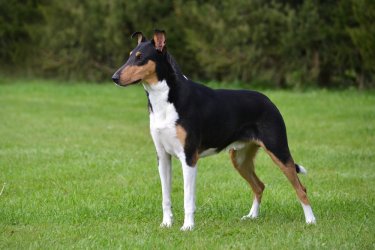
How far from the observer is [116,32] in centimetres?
3322

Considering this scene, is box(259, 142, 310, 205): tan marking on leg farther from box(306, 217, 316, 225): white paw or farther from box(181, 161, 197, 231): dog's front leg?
box(181, 161, 197, 231): dog's front leg

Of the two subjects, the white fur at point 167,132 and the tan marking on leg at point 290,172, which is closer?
the white fur at point 167,132

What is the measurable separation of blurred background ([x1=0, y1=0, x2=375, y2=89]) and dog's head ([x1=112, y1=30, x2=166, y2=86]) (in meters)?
18.2

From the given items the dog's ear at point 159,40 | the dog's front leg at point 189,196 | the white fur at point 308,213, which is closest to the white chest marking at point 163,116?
the dog's front leg at point 189,196

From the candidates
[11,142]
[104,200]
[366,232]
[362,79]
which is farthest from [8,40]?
[366,232]

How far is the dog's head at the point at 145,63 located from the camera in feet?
24.4

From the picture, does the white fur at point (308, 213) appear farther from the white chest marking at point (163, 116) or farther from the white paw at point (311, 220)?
the white chest marking at point (163, 116)

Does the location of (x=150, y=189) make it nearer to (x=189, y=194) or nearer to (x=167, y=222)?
(x=167, y=222)

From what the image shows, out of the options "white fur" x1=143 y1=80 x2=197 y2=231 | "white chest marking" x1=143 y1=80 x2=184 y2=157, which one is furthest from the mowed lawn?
"white chest marking" x1=143 y1=80 x2=184 y2=157

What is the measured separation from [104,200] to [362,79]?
20.1 meters

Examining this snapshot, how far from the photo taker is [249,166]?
862 cm

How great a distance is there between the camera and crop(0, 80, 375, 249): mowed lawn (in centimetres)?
724

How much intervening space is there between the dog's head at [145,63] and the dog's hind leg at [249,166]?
60.5 inches

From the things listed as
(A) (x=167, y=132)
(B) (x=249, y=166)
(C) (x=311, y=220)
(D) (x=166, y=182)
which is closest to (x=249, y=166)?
(B) (x=249, y=166)
